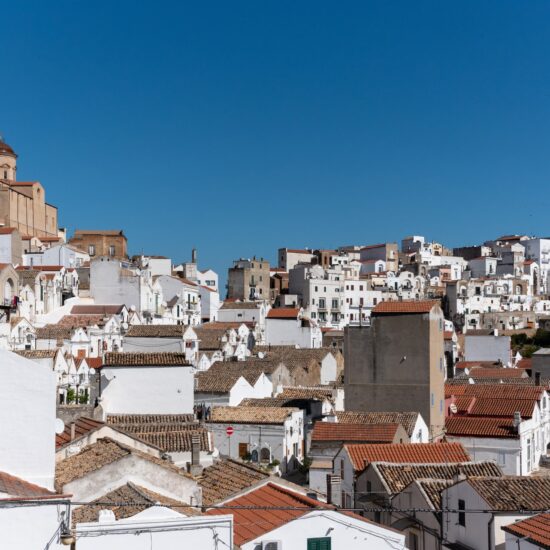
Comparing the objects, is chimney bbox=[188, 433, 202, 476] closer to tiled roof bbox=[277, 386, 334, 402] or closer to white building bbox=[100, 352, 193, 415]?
white building bbox=[100, 352, 193, 415]

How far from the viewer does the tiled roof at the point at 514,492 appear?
17.6 meters

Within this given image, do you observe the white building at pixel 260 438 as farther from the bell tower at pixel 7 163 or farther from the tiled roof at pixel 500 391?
the bell tower at pixel 7 163

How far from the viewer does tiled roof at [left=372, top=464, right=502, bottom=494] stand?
22031mm

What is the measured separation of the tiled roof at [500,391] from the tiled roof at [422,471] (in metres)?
15.6

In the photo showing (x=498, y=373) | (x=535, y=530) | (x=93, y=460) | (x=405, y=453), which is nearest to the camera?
(x=535, y=530)

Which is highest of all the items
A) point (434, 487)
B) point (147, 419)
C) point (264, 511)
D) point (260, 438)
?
point (147, 419)

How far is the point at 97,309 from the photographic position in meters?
69.7

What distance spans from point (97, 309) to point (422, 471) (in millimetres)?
50723

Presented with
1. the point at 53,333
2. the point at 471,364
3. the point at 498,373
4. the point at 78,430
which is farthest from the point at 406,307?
the point at 471,364

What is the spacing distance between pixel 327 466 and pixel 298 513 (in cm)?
1300

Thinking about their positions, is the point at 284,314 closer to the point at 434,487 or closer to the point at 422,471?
the point at 422,471

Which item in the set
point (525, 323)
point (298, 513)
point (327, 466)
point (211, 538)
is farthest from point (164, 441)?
point (525, 323)

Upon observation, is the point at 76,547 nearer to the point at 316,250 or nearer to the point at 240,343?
the point at 240,343

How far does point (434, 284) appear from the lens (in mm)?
129875
